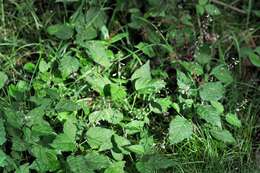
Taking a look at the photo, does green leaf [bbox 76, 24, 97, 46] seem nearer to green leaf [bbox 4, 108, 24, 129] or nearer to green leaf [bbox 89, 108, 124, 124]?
green leaf [bbox 89, 108, 124, 124]

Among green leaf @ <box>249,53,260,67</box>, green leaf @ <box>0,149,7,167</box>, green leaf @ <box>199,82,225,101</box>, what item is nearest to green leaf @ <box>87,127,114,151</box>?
green leaf @ <box>0,149,7,167</box>

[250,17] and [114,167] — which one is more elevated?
[250,17]

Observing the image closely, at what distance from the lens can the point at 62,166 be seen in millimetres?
2150

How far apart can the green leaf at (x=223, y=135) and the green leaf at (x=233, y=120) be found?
0.05 meters

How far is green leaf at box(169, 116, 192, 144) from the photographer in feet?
7.37

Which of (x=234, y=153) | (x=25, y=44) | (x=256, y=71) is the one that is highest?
(x=25, y=44)

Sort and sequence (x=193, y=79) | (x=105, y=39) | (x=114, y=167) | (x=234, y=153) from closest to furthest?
(x=114, y=167) < (x=234, y=153) < (x=193, y=79) < (x=105, y=39)

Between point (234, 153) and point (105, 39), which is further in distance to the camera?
point (105, 39)

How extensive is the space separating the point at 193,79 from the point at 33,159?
0.82 metres

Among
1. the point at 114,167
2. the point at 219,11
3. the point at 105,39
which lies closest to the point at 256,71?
the point at 219,11

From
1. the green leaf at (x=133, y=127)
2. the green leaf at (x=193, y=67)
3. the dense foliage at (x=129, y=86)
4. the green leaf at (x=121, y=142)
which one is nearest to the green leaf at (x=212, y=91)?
the dense foliage at (x=129, y=86)

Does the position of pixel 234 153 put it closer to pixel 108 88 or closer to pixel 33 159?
pixel 108 88

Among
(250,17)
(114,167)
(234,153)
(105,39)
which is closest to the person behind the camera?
(114,167)

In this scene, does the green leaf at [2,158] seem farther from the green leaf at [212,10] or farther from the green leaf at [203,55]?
the green leaf at [212,10]
